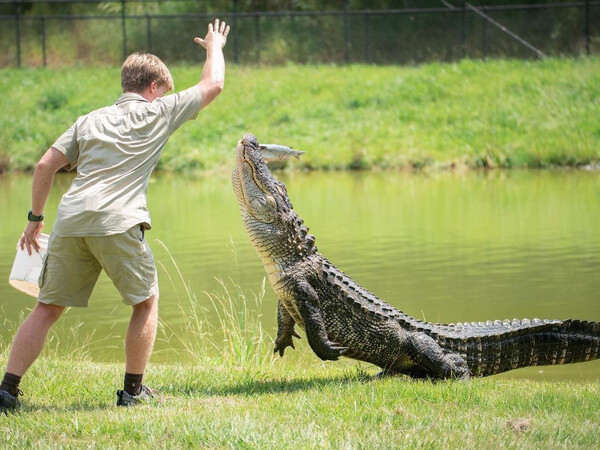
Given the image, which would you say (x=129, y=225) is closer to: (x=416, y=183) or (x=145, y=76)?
(x=145, y=76)

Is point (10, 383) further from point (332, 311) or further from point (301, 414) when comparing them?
point (332, 311)

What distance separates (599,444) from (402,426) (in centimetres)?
91

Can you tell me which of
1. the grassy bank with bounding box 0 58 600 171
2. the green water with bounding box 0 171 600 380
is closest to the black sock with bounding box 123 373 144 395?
the green water with bounding box 0 171 600 380

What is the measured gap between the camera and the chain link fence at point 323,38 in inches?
1351

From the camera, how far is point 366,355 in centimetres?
606

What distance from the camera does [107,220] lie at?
16.1 feet

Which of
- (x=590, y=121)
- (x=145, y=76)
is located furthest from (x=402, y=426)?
(x=590, y=121)

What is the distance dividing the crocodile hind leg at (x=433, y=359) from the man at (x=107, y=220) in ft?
5.61

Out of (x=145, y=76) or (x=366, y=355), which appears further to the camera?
(x=366, y=355)

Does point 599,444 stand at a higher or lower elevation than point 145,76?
lower

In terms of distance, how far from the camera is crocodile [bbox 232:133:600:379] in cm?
590

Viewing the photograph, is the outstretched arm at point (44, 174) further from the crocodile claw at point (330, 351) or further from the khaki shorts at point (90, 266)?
the crocodile claw at point (330, 351)

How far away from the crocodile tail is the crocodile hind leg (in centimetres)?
10

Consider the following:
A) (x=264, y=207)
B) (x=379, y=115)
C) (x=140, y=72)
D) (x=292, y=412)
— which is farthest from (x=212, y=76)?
(x=379, y=115)
